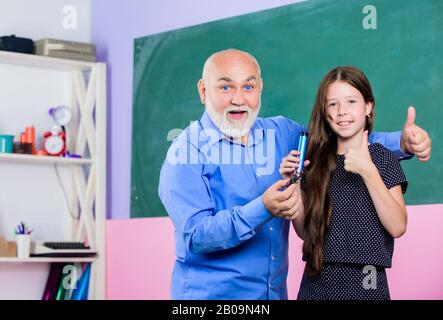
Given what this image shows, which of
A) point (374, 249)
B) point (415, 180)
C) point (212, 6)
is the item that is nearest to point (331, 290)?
Answer: point (374, 249)

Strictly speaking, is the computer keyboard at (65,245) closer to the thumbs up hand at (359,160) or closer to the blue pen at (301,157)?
the blue pen at (301,157)

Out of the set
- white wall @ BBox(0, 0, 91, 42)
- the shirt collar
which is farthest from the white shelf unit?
Answer: the shirt collar

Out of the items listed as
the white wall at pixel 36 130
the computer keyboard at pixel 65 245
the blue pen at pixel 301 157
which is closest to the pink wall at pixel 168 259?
the computer keyboard at pixel 65 245

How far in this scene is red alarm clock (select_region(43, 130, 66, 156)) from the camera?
377 centimetres

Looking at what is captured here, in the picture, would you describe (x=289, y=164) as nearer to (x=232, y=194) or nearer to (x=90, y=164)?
(x=232, y=194)

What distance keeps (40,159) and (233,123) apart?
194 centimetres

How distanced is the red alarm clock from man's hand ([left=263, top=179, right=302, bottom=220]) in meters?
2.19

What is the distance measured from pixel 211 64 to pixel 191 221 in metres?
0.42

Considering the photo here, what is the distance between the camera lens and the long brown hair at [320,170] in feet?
5.86

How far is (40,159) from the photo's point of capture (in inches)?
146

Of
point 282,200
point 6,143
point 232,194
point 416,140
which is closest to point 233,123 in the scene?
point 232,194

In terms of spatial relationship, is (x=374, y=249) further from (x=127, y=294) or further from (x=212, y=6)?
(x=127, y=294)

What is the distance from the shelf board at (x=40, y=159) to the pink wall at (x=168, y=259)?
0.32m

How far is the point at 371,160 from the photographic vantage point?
5.83ft
